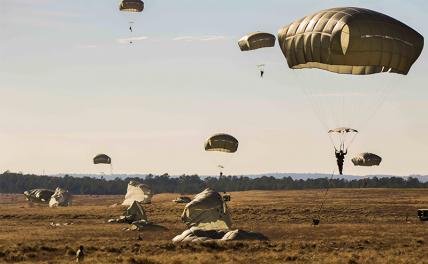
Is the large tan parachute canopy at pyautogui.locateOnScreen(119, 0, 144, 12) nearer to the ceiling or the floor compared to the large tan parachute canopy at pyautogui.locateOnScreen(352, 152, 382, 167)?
nearer to the ceiling

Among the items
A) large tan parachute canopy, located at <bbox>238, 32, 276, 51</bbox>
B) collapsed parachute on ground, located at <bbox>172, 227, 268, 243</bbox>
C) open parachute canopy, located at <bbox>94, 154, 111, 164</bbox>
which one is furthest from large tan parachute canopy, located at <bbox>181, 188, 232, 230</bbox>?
open parachute canopy, located at <bbox>94, 154, 111, 164</bbox>

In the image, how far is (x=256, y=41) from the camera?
68562 millimetres

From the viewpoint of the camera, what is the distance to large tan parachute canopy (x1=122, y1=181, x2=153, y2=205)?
372ft

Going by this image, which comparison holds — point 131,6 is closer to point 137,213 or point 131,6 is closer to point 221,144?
point 221,144

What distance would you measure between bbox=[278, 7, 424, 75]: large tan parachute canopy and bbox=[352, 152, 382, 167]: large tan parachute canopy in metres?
67.7

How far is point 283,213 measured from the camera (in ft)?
305

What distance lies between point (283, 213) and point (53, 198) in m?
46.4

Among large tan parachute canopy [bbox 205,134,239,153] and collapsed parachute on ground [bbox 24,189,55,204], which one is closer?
large tan parachute canopy [bbox 205,134,239,153]

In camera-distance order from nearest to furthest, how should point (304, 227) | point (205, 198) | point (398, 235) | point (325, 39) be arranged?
point (325, 39)
point (205, 198)
point (398, 235)
point (304, 227)

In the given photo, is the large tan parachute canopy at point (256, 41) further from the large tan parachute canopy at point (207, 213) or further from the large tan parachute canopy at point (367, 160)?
the large tan parachute canopy at point (367, 160)

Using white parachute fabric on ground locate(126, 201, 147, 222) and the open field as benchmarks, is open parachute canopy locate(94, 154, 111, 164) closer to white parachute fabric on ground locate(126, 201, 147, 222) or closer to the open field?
the open field

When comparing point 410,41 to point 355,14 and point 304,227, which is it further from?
point 304,227

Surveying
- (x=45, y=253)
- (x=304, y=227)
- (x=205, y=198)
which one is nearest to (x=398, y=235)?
(x=304, y=227)

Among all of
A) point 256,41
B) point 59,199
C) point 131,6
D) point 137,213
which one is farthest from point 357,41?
point 59,199
